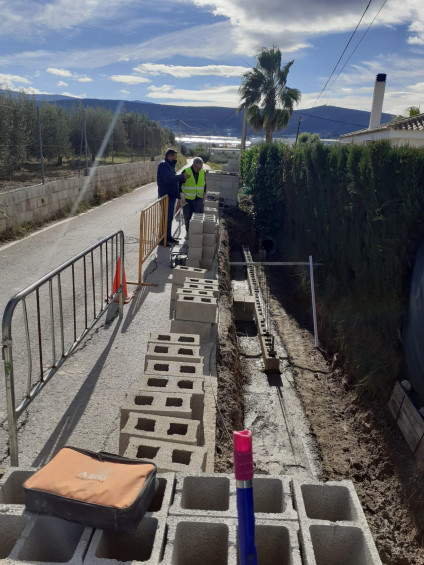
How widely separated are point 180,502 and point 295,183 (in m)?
11.5

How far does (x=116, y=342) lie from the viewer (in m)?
5.80

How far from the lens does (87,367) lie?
515 centimetres

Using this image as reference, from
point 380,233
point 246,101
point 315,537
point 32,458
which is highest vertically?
point 246,101

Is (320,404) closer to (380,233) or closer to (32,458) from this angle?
(380,233)

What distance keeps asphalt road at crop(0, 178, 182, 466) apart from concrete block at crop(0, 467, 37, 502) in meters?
1.06

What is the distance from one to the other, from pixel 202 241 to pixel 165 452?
608 centimetres

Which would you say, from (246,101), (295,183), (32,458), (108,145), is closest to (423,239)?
(32,458)

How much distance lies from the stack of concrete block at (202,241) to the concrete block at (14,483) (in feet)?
21.0

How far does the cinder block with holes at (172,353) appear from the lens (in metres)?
4.50

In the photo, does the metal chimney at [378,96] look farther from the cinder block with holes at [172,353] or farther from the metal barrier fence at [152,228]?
the cinder block with holes at [172,353]

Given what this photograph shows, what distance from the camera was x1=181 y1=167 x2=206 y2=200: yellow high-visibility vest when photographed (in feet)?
34.7

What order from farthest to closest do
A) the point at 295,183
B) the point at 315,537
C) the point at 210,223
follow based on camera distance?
the point at 295,183 < the point at 210,223 < the point at 315,537

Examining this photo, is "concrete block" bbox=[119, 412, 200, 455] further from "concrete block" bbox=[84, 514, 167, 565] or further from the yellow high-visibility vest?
the yellow high-visibility vest

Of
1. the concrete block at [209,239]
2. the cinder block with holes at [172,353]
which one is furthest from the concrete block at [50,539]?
the concrete block at [209,239]
